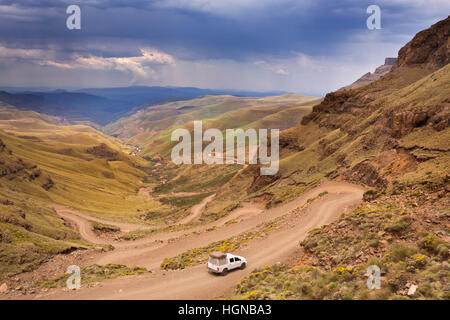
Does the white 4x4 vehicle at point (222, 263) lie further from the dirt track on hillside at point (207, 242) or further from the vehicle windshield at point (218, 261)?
the dirt track on hillside at point (207, 242)

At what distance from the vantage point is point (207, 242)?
3791 cm

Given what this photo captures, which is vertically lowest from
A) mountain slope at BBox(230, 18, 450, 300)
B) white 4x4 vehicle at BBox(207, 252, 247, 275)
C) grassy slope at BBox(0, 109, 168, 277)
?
grassy slope at BBox(0, 109, 168, 277)

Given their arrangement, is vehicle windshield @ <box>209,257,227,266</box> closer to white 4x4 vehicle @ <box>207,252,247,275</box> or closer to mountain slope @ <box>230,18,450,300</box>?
white 4x4 vehicle @ <box>207,252,247,275</box>

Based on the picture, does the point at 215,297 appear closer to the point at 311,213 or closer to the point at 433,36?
the point at 311,213

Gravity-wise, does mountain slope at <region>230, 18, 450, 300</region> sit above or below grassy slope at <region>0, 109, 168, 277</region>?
above

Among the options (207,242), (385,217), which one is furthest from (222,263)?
(207,242)

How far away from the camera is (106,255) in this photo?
3772 centimetres

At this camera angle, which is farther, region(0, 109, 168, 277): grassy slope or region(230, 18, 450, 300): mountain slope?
region(0, 109, 168, 277): grassy slope

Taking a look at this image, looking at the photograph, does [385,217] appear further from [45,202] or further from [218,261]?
[45,202]

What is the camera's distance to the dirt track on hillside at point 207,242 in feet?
67.2

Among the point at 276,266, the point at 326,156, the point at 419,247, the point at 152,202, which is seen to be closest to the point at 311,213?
the point at 276,266

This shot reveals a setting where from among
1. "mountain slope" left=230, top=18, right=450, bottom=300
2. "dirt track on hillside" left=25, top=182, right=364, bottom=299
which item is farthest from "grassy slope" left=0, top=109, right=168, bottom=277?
"mountain slope" left=230, top=18, right=450, bottom=300

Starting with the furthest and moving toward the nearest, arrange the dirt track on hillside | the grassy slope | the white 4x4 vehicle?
the grassy slope < the white 4x4 vehicle < the dirt track on hillside

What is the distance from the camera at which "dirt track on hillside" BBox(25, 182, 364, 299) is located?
2049 centimetres
